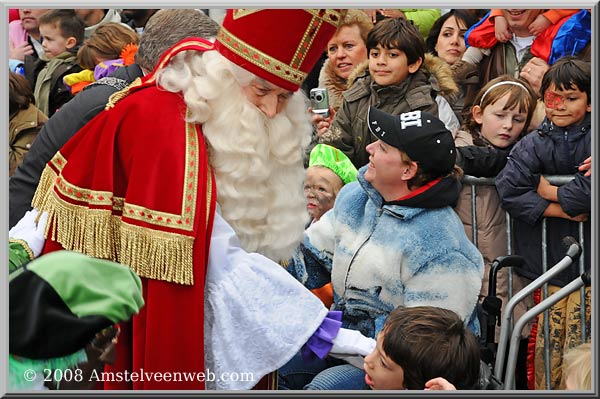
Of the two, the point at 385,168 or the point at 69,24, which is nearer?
the point at 385,168

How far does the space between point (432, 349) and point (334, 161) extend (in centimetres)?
175

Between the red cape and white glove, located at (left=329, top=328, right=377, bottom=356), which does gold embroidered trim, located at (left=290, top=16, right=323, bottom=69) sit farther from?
white glove, located at (left=329, top=328, right=377, bottom=356)

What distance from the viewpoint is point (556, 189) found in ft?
15.6

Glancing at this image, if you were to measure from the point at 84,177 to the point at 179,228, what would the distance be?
0.40 m

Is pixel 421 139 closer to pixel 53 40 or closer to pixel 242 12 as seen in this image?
pixel 242 12

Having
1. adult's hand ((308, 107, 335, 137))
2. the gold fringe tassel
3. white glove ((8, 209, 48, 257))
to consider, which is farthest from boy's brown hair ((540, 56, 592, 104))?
white glove ((8, 209, 48, 257))

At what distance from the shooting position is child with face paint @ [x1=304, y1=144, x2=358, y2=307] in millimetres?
5184

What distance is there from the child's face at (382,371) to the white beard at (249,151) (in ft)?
1.79

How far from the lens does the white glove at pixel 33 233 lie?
147 inches

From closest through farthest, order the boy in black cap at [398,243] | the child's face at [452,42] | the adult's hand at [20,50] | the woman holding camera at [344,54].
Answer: the boy in black cap at [398,243] < the woman holding camera at [344,54] < the child's face at [452,42] < the adult's hand at [20,50]

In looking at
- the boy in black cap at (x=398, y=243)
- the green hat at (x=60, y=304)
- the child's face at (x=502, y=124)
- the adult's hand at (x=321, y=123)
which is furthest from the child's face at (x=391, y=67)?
the green hat at (x=60, y=304)

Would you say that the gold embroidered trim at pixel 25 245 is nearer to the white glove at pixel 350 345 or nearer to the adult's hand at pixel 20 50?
the white glove at pixel 350 345

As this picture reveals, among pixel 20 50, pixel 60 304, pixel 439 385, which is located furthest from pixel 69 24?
pixel 60 304

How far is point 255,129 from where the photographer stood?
376 cm
